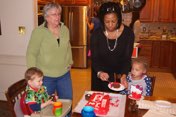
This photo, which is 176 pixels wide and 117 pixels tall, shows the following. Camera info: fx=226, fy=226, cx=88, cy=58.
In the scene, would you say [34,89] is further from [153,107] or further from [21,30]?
[21,30]

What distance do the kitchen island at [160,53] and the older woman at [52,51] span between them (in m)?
3.59

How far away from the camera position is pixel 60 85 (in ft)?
7.55

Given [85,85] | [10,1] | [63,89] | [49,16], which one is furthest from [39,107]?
[85,85]

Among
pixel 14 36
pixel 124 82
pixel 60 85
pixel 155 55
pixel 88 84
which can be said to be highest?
pixel 14 36

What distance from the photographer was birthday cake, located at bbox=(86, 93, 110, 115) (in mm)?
1482

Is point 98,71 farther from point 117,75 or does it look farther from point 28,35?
point 28,35

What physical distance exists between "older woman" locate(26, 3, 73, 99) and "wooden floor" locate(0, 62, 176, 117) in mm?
1472

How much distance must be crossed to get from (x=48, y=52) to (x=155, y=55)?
13.2ft

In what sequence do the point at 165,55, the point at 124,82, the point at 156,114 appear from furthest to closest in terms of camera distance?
the point at 165,55 → the point at 124,82 → the point at 156,114

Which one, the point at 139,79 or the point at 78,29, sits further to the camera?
the point at 78,29

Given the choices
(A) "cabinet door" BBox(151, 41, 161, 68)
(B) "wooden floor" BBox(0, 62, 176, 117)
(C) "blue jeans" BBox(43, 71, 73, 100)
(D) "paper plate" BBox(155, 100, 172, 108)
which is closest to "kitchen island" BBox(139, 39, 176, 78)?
(A) "cabinet door" BBox(151, 41, 161, 68)

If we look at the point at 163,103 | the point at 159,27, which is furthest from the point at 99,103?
the point at 159,27

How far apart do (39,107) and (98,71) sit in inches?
30.6

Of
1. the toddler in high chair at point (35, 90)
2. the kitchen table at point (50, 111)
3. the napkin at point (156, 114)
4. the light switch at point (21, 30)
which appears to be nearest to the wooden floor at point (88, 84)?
the light switch at point (21, 30)
